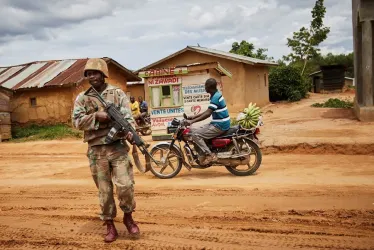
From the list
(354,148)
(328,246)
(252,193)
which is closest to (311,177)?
(252,193)

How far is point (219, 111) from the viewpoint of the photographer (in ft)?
24.7

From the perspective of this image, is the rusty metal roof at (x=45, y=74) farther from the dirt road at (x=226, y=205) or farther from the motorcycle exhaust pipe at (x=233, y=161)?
the motorcycle exhaust pipe at (x=233, y=161)

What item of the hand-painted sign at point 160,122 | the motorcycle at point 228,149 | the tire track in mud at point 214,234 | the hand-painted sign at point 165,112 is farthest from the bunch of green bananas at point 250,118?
the hand-painted sign at point 160,122

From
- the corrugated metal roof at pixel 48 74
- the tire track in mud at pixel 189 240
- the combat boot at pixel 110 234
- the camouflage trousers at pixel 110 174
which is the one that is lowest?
the tire track in mud at pixel 189 240

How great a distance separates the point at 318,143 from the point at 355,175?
9.10 ft

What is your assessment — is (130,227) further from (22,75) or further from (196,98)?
(22,75)

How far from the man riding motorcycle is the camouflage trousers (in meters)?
3.16

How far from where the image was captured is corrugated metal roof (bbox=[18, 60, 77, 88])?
64.7 ft

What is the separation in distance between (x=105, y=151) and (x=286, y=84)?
28.3 metres

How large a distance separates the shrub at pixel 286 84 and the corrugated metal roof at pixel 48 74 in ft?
52.5

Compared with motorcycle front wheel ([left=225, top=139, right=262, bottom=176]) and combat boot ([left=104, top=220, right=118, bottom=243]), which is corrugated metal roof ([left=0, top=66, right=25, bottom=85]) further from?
combat boot ([left=104, top=220, right=118, bottom=243])

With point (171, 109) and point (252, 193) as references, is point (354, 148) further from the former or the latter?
point (171, 109)

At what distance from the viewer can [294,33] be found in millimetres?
45812

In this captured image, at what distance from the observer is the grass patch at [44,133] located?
17.4m
